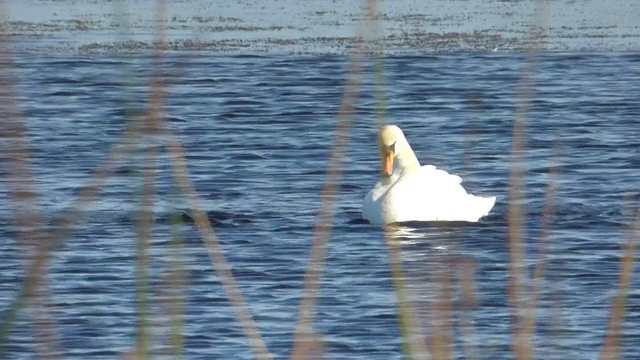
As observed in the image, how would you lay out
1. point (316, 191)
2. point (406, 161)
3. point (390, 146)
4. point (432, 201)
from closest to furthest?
point (432, 201) → point (390, 146) → point (406, 161) → point (316, 191)

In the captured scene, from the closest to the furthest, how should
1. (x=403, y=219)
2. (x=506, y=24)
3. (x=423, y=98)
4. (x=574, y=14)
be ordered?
(x=403, y=219)
(x=423, y=98)
(x=506, y=24)
(x=574, y=14)

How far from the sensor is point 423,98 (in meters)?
18.6

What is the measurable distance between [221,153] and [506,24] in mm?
9008

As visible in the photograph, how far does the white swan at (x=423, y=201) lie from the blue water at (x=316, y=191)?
0.12m

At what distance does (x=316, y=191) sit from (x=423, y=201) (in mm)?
1680

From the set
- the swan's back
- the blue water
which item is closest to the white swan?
the swan's back

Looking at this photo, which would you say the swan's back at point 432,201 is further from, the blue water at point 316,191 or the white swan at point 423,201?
the blue water at point 316,191

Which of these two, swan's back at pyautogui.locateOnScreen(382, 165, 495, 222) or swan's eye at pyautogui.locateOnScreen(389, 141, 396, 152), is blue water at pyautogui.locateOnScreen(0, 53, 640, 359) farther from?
swan's eye at pyautogui.locateOnScreen(389, 141, 396, 152)

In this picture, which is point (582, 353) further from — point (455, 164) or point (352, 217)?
point (455, 164)

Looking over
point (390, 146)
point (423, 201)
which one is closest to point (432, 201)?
point (423, 201)

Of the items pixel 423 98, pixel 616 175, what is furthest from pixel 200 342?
pixel 423 98

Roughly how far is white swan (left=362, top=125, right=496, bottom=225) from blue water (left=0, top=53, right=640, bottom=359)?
0.40ft

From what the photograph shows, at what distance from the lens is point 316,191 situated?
42.0ft

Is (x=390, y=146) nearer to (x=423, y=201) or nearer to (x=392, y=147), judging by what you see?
(x=392, y=147)
